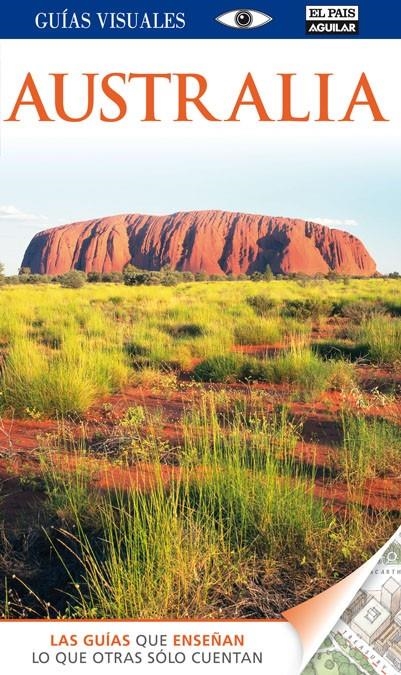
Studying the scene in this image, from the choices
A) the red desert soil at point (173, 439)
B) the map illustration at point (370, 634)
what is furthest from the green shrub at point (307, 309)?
the map illustration at point (370, 634)

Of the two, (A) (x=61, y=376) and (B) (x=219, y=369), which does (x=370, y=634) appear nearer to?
(B) (x=219, y=369)

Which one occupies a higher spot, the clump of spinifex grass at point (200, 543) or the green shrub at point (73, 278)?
the green shrub at point (73, 278)

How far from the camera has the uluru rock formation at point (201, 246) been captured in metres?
2.73

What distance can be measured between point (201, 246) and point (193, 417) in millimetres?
974

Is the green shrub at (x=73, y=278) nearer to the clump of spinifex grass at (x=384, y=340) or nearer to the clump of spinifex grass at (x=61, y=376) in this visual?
the clump of spinifex grass at (x=61, y=376)

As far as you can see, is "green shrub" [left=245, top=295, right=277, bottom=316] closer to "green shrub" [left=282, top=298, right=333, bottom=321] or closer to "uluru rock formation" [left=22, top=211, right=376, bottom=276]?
"green shrub" [left=282, top=298, right=333, bottom=321]

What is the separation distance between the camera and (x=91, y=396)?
→ 3395 millimetres
